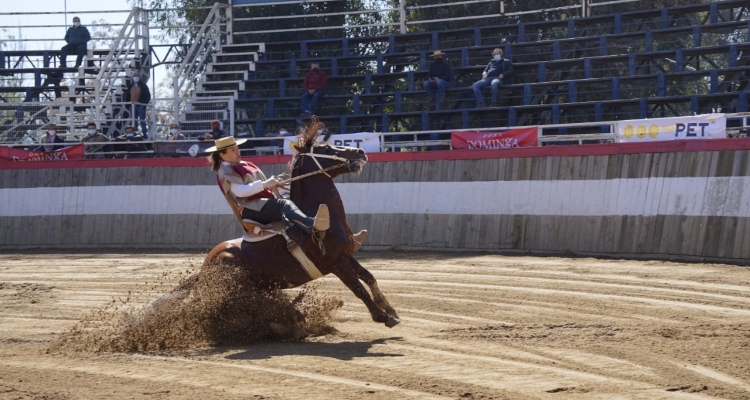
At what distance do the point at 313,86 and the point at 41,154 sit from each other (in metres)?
6.89

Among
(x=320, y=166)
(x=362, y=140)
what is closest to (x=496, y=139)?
(x=362, y=140)

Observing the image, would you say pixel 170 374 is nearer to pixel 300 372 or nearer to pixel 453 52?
pixel 300 372

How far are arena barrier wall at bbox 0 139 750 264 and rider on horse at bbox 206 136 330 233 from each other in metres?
7.79

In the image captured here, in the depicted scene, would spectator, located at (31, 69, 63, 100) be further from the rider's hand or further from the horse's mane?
the rider's hand

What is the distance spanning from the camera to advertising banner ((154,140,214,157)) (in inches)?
870

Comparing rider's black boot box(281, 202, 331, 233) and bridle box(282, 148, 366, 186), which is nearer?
rider's black boot box(281, 202, 331, 233)

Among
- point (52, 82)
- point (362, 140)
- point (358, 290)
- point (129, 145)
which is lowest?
point (358, 290)

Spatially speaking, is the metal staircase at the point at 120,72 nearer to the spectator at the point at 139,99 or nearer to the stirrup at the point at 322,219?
the spectator at the point at 139,99

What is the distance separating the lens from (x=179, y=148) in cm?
2222

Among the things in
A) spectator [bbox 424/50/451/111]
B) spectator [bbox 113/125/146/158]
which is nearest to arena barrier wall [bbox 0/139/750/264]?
spectator [bbox 113/125/146/158]

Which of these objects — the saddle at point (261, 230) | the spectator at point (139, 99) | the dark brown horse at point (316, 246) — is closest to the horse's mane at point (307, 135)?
the dark brown horse at point (316, 246)

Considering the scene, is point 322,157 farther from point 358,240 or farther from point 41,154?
point 41,154

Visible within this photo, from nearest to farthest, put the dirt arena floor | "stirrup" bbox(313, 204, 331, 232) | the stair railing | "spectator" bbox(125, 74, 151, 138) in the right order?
the dirt arena floor < "stirrup" bbox(313, 204, 331, 232) < "spectator" bbox(125, 74, 151, 138) < the stair railing

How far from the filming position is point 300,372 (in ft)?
26.4
